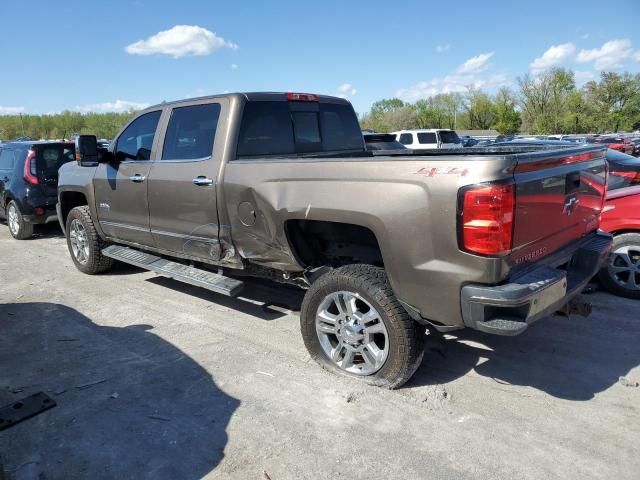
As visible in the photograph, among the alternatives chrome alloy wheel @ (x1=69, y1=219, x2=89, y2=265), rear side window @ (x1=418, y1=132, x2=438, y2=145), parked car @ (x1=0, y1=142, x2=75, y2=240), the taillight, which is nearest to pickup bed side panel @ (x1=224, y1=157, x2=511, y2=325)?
chrome alloy wheel @ (x1=69, y1=219, x2=89, y2=265)

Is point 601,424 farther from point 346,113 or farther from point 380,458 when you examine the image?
point 346,113

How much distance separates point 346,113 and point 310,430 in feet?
11.0

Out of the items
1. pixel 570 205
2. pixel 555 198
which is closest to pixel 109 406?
pixel 555 198

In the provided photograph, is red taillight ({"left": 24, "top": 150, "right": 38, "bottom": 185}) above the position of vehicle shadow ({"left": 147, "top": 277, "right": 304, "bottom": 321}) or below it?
above

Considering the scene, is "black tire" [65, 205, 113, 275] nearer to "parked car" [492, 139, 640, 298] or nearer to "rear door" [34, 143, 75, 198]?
"rear door" [34, 143, 75, 198]

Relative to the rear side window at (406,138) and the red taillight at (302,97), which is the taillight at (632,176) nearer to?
the red taillight at (302,97)

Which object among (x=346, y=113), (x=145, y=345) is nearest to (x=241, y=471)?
(x=145, y=345)

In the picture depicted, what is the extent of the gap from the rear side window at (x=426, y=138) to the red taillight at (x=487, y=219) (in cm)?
1722

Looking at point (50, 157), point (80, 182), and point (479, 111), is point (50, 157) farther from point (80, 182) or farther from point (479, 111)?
point (479, 111)

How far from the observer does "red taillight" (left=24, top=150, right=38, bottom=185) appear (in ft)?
29.1

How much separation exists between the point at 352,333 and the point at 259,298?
83.6 inches

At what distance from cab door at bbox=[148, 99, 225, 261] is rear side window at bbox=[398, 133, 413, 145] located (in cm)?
1576

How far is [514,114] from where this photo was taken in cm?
8312

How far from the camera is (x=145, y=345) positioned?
4312mm
